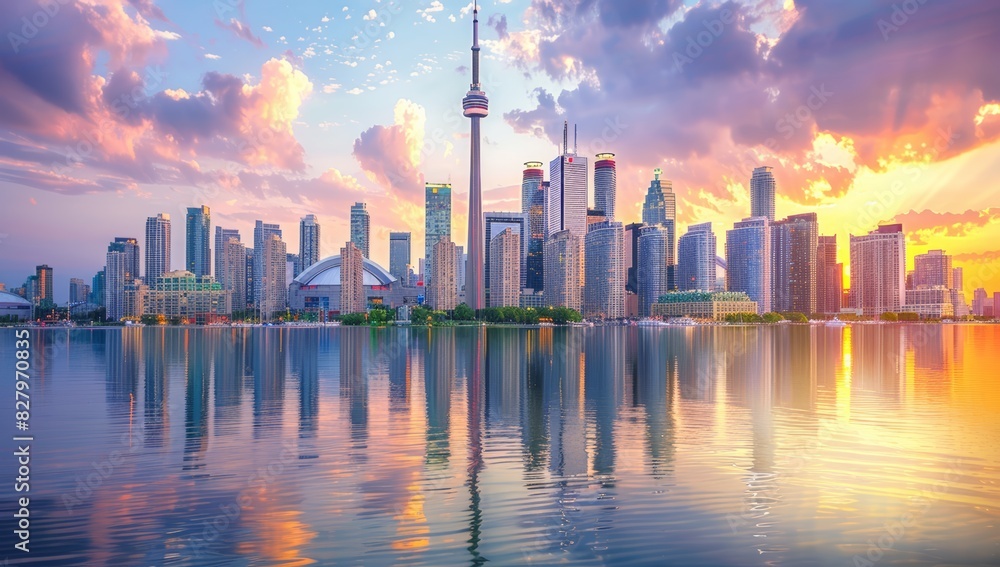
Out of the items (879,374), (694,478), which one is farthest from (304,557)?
(879,374)

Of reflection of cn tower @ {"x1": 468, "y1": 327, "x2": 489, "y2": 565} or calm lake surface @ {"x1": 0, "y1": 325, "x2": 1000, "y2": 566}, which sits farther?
reflection of cn tower @ {"x1": 468, "y1": 327, "x2": 489, "y2": 565}

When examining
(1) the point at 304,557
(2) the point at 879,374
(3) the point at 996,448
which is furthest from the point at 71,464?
(2) the point at 879,374

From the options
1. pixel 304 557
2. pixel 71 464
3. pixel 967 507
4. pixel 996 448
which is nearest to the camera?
pixel 304 557

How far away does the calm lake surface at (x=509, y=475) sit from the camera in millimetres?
17984

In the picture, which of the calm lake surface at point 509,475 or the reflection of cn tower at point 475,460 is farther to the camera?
the reflection of cn tower at point 475,460

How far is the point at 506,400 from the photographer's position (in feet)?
145

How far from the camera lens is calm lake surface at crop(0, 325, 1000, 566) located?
1798cm

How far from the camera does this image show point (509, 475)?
24.9 metres

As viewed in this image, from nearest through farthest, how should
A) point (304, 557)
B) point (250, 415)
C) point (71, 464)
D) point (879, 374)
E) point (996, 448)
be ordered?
point (304, 557), point (71, 464), point (996, 448), point (250, 415), point (879, 374)

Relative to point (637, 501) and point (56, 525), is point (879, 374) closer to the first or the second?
point (637, 501)

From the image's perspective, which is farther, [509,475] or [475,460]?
[475,460]

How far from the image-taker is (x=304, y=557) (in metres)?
17.0

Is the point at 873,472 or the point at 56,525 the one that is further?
the point at 873,472

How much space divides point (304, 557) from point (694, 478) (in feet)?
47.1
